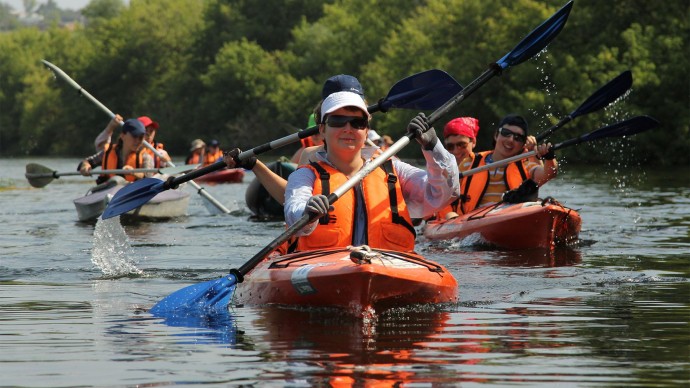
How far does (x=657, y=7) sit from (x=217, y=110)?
103 ft

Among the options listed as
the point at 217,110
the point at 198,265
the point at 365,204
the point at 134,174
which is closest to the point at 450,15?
the point at 217,110

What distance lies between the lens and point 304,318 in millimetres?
6949

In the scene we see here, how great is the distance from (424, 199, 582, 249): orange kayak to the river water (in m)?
0.20

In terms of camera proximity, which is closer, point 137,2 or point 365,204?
point 365,204

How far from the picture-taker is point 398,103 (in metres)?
8.70

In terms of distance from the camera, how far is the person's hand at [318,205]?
22.1 ft

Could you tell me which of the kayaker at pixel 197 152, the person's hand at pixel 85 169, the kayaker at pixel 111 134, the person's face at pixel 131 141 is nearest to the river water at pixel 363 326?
the person's hand at pixel 85 169

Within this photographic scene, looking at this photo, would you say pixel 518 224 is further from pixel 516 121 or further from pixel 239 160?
pixel 239 160

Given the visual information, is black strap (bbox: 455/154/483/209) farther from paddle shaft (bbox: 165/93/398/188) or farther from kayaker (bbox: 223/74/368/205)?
kayaker (bbox: 223/74/368/205)

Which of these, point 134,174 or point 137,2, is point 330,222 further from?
point 137,2

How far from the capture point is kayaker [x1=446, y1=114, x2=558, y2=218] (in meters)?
11.7

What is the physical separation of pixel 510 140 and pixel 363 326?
5426mm

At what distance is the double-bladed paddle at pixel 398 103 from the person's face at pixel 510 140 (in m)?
3.14

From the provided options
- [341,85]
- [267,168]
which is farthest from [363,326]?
[341,85]
